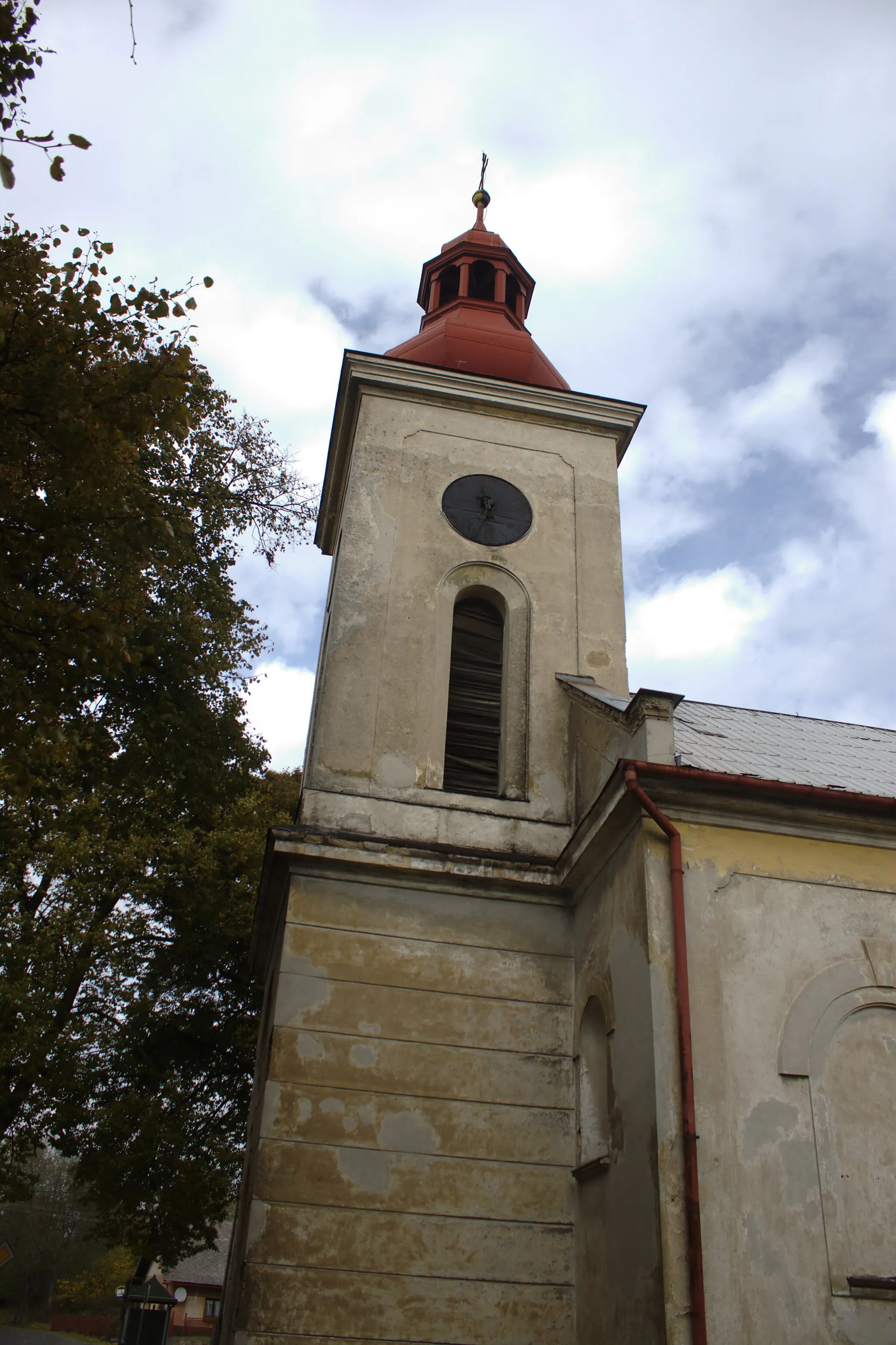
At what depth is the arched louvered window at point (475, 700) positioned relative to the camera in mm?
11398

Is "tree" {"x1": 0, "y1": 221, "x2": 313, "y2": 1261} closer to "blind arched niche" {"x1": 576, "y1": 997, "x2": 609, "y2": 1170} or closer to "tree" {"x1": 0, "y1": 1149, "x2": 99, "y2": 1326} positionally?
"blind arched niche" {"x1": 576, "y1": 997, "x2": 609, "y2": 1170}

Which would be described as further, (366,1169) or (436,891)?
(436,891)

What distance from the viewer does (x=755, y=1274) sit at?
6770 millimetres

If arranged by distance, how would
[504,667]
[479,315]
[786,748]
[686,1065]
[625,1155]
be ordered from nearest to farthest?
[686,1065], [625,1155], [786,748], [504,667], [479,315]

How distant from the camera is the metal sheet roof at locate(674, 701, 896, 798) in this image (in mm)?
9703

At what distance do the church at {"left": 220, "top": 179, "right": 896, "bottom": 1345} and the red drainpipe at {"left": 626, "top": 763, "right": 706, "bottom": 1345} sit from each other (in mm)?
23

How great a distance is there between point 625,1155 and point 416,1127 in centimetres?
203

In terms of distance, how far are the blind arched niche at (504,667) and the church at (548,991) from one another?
0.04 metres

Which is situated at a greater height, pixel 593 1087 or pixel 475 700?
pixel 475 700

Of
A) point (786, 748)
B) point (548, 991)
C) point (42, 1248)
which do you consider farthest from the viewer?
point (42, 1248)

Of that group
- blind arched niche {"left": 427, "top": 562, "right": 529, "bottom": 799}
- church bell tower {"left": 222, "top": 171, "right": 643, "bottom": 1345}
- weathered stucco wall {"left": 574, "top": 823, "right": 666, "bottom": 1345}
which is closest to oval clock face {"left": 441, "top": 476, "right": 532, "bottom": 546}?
church bell tower {"left": 222, "top": 171, "right": 643, "bottom": 1345}

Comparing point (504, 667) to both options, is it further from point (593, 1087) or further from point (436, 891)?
point (593, 1087)

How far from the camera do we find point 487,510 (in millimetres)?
13180

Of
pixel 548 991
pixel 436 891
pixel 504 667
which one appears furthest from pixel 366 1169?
pixel 504 667
